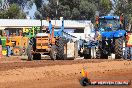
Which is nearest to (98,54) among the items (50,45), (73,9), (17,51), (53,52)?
(50,45)

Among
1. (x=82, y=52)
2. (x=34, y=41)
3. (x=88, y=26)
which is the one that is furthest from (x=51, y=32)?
(x=88, y=26)

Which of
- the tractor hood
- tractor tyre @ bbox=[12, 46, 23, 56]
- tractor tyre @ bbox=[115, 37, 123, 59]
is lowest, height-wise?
tractor tyre @ bbox=[12, 46, 23, 56]

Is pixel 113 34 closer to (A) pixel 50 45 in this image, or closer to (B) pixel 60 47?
(B) pixel 60 47

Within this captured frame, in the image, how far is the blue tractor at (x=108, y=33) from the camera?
90.6 ft

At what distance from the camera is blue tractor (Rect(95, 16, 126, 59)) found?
2762cm

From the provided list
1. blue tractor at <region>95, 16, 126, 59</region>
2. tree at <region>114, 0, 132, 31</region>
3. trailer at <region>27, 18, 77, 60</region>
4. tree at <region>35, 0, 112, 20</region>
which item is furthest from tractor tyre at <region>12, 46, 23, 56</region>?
tree at <region>35, 0, 112, 20</region>

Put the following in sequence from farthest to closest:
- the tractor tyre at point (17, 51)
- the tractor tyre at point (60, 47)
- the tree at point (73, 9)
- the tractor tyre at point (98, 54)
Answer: the tree at point (73, 9), the tractor tyre at point (17, 51), the tractor tyre at point (98, 54), the tractor tyre at point (60, 47)

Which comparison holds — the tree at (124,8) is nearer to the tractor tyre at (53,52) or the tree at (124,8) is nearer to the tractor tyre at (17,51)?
the tractor tyre at (17,51)

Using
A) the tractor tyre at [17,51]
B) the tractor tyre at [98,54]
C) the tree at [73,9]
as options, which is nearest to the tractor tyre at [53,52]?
the tractor tyre at [98,54]

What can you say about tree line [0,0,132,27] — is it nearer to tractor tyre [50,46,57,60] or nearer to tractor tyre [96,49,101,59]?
tractor tyre [96,49,101,59]

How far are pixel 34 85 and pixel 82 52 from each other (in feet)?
55.3

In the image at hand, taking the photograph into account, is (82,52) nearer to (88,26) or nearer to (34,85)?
(34,85)

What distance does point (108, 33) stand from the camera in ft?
91.8

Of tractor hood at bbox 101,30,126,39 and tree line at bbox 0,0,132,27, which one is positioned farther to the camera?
tree line at bbox 0,0,132,27
